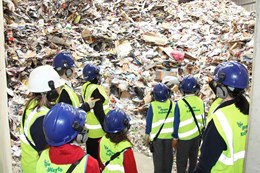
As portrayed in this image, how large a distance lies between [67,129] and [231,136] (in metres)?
1.17

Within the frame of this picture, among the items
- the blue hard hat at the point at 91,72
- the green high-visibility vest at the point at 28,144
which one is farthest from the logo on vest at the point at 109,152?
the blue hard hat at the point at 91,72

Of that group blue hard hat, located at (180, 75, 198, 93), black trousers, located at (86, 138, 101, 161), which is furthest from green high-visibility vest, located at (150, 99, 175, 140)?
black trousers, located at (86, 138, 101, 161)

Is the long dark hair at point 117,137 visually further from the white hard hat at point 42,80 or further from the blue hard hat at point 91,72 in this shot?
the blue hard hat at point 91,72

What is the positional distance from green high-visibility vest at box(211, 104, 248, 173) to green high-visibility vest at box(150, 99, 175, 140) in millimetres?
1653

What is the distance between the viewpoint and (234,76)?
2.40 metres

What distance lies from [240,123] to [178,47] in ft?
28.6

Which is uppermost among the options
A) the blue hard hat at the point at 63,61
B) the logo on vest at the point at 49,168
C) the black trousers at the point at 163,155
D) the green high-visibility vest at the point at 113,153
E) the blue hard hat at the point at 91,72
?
the blue hard hat at the point at 63,61

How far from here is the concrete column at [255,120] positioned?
65.2 inches

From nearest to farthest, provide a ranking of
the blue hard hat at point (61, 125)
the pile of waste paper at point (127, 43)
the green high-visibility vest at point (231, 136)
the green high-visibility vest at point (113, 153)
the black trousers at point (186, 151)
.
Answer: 1. the blue hard hat at point (61, 125)
2. the green high-visibility vest at point (231, 136)
3. the green high-visibility vest at point (113, 153)
4. the black trousers at point (186, 151)
5. the pile of waste paper at point (127, 43)

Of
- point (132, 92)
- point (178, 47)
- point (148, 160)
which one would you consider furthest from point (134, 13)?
point (148, 160)

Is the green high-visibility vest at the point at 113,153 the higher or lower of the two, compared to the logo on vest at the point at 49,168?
A: lower

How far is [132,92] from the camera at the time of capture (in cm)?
813

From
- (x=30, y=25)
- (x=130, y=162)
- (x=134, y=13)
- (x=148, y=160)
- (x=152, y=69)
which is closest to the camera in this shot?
(x=130, y=162)

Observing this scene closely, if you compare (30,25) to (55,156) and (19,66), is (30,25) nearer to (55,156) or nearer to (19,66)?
(19,66)
